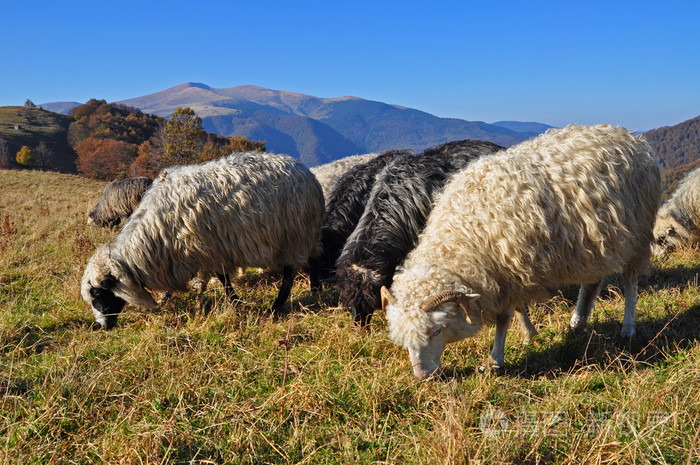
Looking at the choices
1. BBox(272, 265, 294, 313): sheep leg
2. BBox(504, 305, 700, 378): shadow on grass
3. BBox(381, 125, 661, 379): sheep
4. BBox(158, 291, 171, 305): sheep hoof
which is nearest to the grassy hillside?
BBox(158, 291, 171, 305): sheep hoof

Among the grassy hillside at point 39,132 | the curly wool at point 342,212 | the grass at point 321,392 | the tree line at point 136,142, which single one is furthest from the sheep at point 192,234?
the grassy hillside at point 39,132

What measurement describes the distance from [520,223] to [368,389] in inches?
81.7

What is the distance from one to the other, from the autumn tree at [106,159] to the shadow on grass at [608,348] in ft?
181

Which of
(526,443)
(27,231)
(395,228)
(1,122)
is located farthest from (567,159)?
(1,122)

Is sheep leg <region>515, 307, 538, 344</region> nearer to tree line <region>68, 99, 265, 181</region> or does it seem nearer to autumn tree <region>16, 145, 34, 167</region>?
tree line <region>68, 99, 265, 181</region>

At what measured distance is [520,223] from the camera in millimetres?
3977

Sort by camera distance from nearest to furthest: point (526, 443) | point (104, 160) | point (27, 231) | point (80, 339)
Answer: point (526, 443) < point (80, 339) < point (27, 231) < point (104, 160)

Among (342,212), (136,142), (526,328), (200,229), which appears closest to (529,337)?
(526,328)

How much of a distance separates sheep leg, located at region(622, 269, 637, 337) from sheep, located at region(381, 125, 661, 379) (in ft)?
1.75

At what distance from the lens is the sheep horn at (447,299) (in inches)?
146

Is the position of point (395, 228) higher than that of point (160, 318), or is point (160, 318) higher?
point (395, 228)

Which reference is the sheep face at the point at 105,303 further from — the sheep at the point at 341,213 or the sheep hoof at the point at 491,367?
the sheep hoof at the point at 491,367

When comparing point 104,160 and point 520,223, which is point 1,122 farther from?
point 520,223

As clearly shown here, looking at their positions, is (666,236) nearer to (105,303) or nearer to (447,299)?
(447,299)
